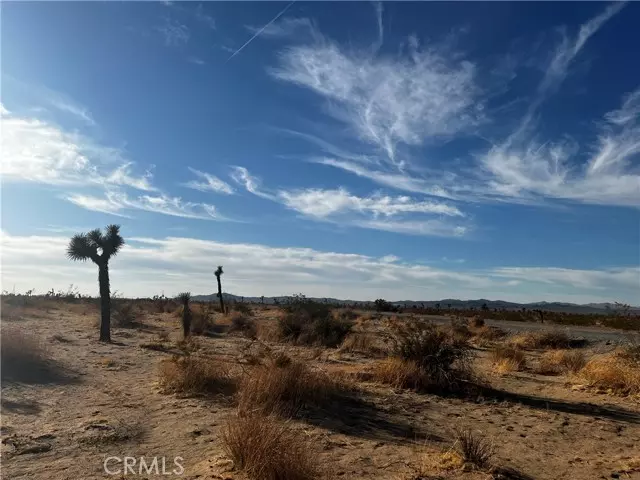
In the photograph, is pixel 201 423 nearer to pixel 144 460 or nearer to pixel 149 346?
pixel 144 460

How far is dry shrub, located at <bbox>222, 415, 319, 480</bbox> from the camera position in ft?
16.9

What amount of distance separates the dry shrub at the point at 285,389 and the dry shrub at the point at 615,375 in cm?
639

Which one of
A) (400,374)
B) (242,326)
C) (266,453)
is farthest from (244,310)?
(266,453)

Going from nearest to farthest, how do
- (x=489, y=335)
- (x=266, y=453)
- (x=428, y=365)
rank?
(x=266, y=453)
(x=428, y=365)
(x=489, y=335)

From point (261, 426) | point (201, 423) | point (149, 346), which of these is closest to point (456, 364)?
point (201, 423)

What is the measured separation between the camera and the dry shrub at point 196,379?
33.1ft

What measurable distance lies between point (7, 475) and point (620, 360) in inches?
531

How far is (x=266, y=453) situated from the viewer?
528cm

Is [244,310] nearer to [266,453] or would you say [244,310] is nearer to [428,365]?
[428,365]

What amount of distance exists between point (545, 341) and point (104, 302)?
1924 centimetres

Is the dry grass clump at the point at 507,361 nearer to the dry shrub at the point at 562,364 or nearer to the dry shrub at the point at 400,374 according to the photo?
the dry shrub at the point at 562,364

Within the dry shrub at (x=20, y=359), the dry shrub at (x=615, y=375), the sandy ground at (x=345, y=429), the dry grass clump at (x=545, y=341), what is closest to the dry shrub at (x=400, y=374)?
the sandy ground at (x=345, y=429)

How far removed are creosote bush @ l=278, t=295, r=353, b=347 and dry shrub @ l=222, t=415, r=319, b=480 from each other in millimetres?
15972

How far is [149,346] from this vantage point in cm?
1953
